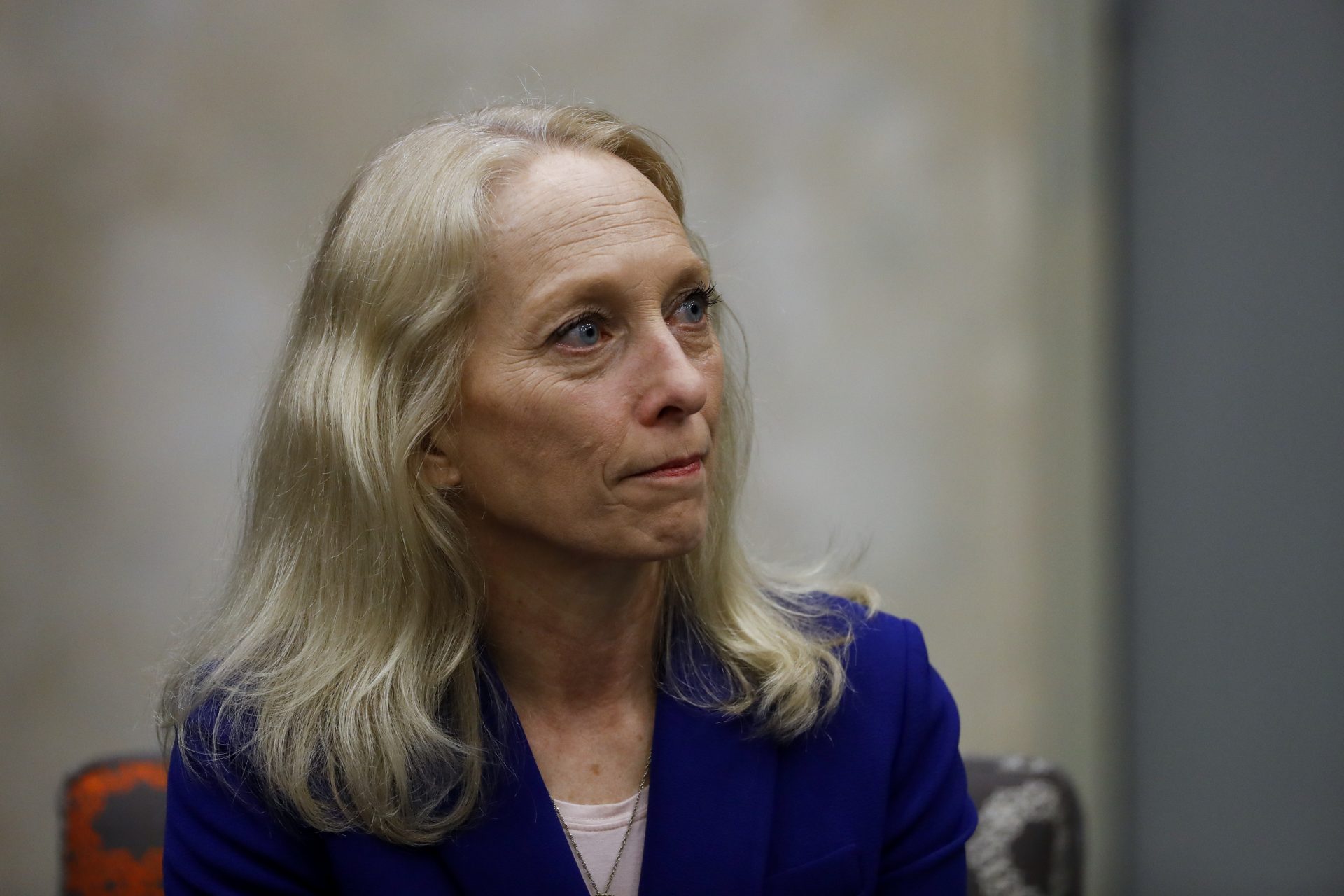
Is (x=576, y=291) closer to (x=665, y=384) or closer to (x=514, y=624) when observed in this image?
(x=665, y=384)

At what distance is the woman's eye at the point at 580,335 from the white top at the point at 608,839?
0.65 m

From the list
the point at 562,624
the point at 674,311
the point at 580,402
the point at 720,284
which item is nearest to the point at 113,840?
the point at 562,624

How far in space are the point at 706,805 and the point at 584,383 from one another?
2.02 feet

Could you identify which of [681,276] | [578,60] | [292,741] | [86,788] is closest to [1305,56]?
[578,60]

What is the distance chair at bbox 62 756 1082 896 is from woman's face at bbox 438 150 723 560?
99cm

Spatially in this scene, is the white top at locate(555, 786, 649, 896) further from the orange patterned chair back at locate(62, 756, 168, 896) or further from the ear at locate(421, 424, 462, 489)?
the orange patterned chair back at locate(62, 756, 168, 896)

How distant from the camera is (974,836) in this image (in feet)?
7.30

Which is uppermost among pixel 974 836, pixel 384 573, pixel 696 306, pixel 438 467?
pixel 696 306

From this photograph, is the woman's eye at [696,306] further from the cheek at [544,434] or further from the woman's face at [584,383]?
the cheek at [544,434]

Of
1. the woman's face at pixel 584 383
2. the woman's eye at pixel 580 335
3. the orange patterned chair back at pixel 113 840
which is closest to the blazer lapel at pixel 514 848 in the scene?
the woman's face at pixel 584 383


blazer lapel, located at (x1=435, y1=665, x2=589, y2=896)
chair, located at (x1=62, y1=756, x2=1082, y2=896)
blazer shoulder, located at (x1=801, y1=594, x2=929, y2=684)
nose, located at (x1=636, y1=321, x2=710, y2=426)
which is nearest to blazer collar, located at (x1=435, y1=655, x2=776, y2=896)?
blazer lapel, located at (x1=435, y1=665, x2=589, y2=896)

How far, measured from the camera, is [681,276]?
168 cm

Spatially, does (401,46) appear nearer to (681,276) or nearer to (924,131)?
(924,131)

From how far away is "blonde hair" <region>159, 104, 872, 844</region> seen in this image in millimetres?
1628
